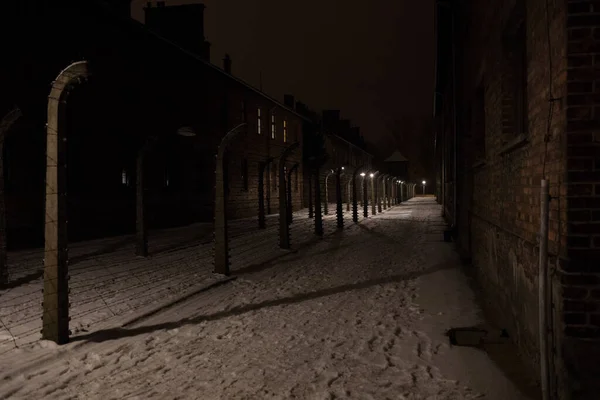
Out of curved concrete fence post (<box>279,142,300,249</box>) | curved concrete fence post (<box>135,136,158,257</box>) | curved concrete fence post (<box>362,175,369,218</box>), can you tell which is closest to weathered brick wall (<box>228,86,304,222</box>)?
curved concrete fence post (<box>362,175,369,218</box>)

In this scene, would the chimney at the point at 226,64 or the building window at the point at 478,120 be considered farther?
the chimney at the point at 226,64

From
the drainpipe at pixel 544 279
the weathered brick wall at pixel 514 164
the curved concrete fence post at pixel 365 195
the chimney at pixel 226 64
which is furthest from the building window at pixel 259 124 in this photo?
the drainpipe at pixel 544 279

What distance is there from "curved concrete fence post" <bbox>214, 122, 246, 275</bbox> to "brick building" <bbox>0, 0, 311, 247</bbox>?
2.92 metres

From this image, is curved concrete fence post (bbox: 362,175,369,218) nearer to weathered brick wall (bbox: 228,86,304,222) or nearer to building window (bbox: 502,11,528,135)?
weathered brick wall (bbox: 228,86,304,222)

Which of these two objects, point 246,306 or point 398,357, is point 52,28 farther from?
point 398,357

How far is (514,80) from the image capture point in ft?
18.3

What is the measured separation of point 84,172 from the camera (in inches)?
601

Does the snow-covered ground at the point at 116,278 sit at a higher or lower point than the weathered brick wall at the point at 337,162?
lower

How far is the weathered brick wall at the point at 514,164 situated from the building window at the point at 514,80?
12 mm

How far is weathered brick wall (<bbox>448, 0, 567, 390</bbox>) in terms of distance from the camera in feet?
10.9

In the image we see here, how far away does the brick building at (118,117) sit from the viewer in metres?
13.1

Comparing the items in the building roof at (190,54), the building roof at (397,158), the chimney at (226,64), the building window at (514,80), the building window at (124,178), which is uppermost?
the chimney at (226,64)

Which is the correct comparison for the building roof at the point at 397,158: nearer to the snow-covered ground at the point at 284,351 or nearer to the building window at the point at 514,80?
the snow-covered ground at the point at 284,351

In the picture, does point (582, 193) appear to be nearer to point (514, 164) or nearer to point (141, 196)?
point (514, 164)
